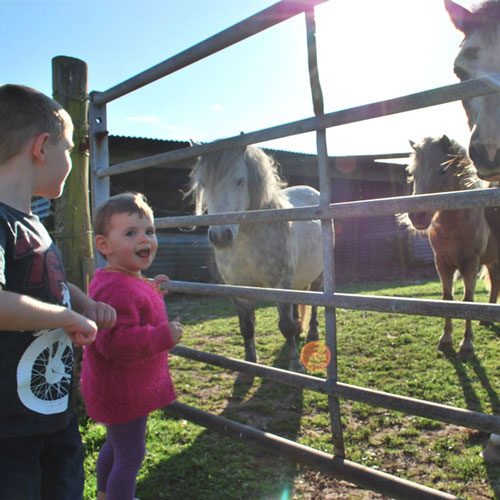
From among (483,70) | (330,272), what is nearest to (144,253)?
(330,272)

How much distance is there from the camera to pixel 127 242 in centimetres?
170

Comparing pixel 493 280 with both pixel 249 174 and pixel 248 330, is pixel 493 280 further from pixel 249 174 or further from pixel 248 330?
pixel 249 174

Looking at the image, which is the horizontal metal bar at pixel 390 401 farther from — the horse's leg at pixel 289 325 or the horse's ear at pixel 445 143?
the horse's ear at pixel 445 143

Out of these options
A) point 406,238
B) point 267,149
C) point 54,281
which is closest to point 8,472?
point 54,281

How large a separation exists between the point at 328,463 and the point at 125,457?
859 millimetres

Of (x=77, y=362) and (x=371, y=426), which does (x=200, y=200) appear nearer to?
(x=77, y=362)

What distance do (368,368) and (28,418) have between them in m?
3.33

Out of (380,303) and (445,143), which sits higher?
(445,143)

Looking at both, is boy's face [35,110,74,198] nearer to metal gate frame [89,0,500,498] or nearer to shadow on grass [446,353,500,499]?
metal gate frame [89,0,500,498]

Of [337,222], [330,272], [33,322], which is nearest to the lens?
[33,322]

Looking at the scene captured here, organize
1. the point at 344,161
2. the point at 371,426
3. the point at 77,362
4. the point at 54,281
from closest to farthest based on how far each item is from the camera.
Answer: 1. the point at 54,281
2. the point at 371,426
3. the point at 77,362
4. the point at 344,161

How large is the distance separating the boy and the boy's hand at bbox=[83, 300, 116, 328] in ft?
0.23

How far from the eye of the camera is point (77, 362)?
3.05 meters

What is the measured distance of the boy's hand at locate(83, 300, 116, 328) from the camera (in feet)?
4.55
